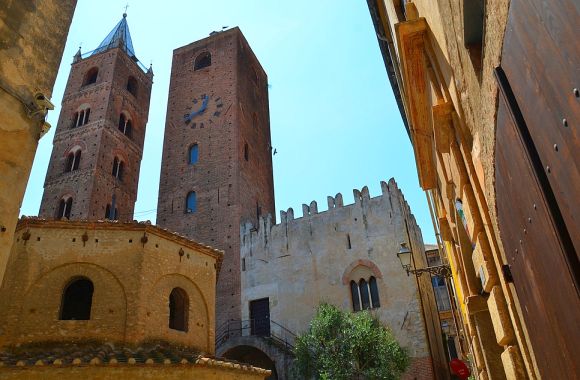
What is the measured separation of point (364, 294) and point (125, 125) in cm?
2004

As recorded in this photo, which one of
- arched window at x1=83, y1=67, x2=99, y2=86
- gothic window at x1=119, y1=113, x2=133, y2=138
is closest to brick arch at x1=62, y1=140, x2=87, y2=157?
gothic window at x1=119, y1=113, x2=133, y2=138

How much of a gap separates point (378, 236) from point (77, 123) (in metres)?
20.7

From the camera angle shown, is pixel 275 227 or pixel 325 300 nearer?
pixel 325 300

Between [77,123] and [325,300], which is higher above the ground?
[77,123]

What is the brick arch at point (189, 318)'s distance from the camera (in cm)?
1077

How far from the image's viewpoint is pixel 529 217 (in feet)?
6.37

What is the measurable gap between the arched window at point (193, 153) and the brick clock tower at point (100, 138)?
4920 millimetres

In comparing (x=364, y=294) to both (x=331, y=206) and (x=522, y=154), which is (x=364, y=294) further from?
(x=522, y=154)

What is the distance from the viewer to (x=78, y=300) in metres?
10.8

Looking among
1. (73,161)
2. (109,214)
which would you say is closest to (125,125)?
(73,161)

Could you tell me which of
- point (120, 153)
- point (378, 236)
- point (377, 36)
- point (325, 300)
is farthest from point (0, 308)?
point (120, 153)

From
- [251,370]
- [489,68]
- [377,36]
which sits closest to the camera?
[489,68]

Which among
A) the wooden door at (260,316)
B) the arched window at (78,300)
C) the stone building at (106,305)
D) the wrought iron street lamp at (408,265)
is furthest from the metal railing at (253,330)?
the wrought iron street lamp at (408,265)

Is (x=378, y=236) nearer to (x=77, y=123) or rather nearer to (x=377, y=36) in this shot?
(x=377, y=36)
